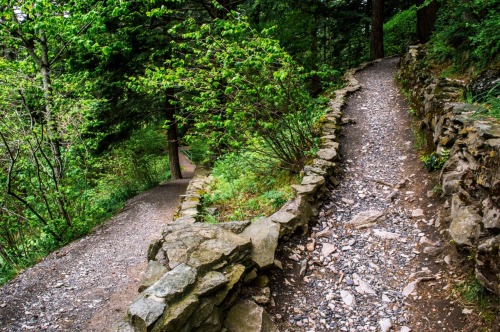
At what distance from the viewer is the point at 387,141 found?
6504 millimetres

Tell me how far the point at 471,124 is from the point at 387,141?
2.45m

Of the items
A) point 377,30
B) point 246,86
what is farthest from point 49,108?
point 377,30

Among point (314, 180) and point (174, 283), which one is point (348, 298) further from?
point (314, 180)

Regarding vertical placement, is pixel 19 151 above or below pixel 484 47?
below

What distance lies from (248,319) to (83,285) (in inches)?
147

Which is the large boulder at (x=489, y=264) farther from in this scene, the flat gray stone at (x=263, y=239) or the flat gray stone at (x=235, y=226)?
the flat gray stone at (x=235, y=226)

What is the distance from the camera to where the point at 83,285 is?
17.4 feet

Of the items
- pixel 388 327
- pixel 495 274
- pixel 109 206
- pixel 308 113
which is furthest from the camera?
pixel 109 206

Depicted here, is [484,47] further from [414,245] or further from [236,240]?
[236,240]

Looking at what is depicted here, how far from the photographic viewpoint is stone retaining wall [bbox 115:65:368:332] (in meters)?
2.61

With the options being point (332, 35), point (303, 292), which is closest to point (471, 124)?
point (303, 292)

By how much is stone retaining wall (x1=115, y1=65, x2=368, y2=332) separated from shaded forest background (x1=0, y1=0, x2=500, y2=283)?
4.10ft

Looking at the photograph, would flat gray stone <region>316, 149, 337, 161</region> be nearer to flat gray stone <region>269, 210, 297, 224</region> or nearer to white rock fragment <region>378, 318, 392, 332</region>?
flat gray stone <region>269, 210, 297, 224</region>

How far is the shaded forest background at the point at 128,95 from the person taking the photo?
550cm
